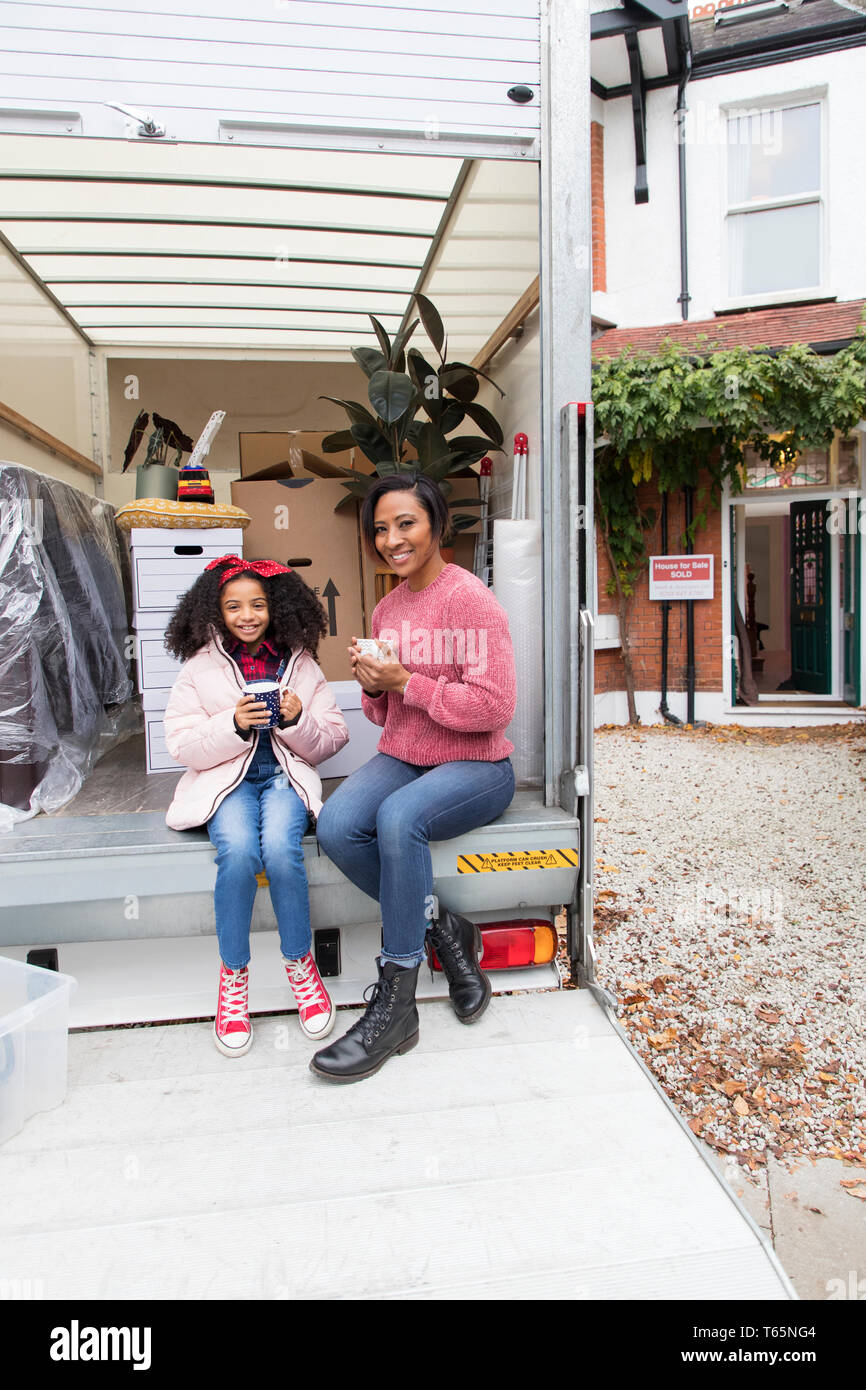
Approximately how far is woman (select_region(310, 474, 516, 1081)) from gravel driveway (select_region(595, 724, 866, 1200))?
3.68 ft

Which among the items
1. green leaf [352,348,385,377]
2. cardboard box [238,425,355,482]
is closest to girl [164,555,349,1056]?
green leaf [352,348,385,377]

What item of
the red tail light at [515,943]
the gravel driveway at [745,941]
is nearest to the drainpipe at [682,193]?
the gravel driveway at [745,941]

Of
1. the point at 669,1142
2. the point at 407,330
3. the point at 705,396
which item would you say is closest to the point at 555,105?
the point at 407,330

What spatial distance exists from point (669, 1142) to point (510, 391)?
273 centimetres

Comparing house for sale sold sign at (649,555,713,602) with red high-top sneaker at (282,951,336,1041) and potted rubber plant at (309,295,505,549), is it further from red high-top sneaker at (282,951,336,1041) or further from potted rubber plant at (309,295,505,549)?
red high-top sneaker at (282,951,336,1041)

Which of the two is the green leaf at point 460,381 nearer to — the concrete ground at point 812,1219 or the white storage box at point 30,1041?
the white storage box at point 30,1041

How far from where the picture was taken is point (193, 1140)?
1.70 meters

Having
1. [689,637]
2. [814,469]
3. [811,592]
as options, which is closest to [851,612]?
[811,592]

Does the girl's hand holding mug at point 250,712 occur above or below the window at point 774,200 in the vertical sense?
below

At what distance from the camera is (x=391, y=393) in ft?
11.5

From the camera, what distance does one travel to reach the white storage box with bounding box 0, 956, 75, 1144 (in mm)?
1736

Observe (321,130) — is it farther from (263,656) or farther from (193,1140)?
(193,1140)

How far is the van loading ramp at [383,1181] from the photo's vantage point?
4.48 feet

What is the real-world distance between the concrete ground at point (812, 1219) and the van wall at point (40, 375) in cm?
394
